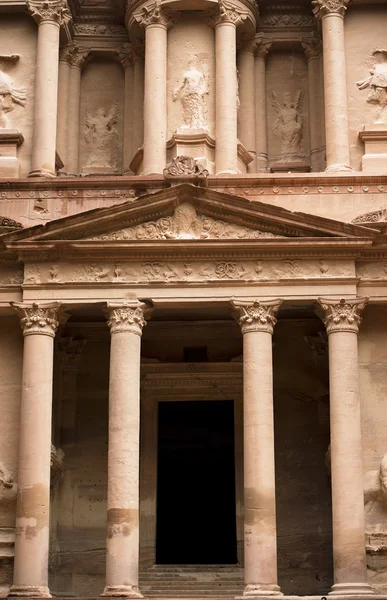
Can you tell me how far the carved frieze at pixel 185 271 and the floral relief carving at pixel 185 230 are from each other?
0.53m

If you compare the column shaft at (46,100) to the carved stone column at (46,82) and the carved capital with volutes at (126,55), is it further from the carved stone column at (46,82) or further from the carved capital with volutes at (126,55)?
the carved capital with volutes at (126,55)

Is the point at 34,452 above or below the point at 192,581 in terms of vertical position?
above

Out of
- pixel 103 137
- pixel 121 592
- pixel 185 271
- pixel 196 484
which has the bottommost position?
pixel 121 592

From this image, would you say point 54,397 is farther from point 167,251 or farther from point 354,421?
point 354,421

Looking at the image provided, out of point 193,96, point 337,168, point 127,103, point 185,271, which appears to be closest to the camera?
point 185,271

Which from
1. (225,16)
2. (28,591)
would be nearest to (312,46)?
(225,16)

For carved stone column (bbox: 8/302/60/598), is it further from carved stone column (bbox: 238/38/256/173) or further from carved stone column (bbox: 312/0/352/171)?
carved stone column (bbox: 312/0/352/171)

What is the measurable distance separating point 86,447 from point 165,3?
34.7 feet

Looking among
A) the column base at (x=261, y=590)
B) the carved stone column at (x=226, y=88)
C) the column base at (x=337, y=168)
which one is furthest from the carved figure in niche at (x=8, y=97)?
the column base at (x=261, y=590)

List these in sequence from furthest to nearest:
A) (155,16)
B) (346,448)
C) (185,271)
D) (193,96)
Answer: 1. (155,16)
2. (193,96)
3. (185,271)
4. (346,448)

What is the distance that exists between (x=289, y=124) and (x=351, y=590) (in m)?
12.3

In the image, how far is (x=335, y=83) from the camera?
30.5 meters

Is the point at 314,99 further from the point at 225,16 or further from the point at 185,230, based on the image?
the point at 185,230

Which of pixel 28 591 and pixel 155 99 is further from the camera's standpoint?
pixel 155 99
